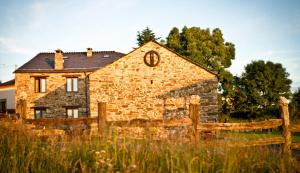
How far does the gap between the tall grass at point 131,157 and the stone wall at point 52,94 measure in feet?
77.7

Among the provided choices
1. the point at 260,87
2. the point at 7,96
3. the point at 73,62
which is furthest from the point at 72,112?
the point at 260,87

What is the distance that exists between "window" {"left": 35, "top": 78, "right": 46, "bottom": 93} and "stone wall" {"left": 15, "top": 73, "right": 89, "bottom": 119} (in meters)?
0.27

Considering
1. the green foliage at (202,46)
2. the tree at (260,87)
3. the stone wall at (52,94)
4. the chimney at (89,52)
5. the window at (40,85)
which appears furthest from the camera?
the tree at (260,87)

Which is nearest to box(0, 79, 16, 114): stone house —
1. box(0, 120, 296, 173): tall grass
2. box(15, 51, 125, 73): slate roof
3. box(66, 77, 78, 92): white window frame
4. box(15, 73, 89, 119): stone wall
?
box(15, 51, 125, 73): slate roof

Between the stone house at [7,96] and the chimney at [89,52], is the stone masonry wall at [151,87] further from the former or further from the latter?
the stone house at [7,96]

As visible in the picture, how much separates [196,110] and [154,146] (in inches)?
156

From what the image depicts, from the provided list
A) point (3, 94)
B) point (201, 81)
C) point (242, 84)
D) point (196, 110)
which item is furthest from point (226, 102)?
point (196, 110)

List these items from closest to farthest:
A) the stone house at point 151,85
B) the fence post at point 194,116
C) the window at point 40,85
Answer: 1. the fence post at point 194,116
2. the stone house at point 151,85
3. the window at point 40,85

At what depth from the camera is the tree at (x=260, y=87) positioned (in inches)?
1441

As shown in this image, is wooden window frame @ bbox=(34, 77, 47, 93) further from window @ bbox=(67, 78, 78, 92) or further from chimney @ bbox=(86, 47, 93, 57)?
chimney @ bbox=(86, 47, 93, 57)

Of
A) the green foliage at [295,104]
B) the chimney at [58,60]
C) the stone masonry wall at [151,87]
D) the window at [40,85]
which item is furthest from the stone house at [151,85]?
the green foliage at [295,104]

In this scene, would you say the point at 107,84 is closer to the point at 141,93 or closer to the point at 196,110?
the point at 141,93

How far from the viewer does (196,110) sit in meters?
7.96

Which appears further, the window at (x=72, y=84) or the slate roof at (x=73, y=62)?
the slate roof at (x=73, y=62)
